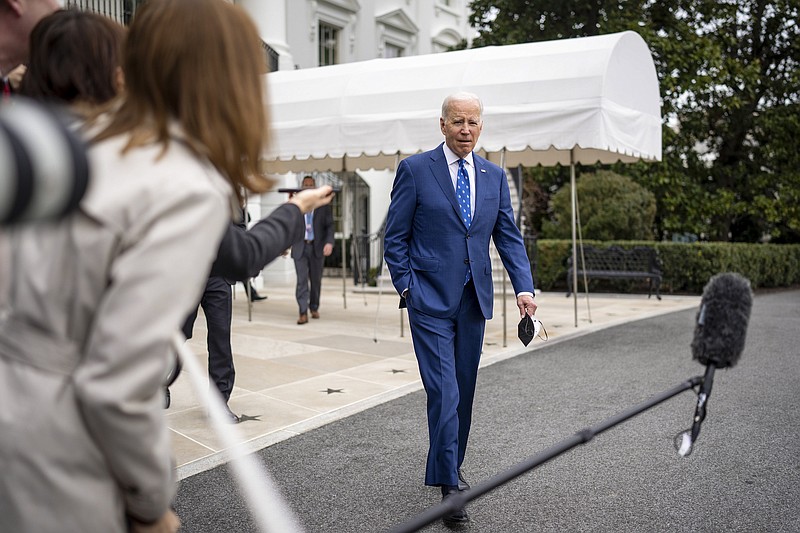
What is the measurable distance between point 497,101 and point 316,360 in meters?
3.46

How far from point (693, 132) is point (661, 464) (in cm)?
1830

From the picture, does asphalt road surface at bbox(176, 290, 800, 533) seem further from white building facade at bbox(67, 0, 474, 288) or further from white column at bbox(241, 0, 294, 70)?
white column at bbox(241, 0, 294, 70)

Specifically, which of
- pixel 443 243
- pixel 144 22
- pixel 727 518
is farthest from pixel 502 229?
pixel 144 22

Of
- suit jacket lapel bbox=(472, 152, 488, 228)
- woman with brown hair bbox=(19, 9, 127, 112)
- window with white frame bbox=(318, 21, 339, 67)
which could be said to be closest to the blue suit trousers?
suit jacket lapel bbox=(472, 152, 488, 228)

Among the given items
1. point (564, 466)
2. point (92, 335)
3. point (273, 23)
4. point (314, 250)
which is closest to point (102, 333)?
point (92, 335)

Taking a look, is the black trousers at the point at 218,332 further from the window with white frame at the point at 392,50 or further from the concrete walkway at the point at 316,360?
the window with white frame at the point at 392,50

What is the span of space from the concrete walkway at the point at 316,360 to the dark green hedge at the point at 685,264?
2131 mm

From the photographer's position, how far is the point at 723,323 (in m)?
2.36

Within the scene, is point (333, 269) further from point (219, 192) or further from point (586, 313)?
point (219, 192)

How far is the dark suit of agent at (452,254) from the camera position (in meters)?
3.71

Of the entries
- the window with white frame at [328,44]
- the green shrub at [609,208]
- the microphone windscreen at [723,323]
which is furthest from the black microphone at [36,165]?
the window with white frame at [328,44]

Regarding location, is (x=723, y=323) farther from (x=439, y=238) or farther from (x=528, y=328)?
(x=439, y=238)

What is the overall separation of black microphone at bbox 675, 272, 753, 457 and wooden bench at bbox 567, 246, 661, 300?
1304cm

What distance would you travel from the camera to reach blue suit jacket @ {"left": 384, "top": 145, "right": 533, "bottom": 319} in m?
3.77
